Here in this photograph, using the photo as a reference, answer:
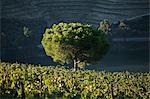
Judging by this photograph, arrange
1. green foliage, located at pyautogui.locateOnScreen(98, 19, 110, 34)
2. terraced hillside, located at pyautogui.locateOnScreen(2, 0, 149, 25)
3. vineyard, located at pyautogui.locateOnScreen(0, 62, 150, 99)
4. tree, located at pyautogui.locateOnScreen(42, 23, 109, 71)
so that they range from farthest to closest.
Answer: green foliage, located at pyautogui.locateOnScreen(98, 19, 110, 34) < terraced hillside, located at pyautogui.locateOnScreen(2, 0, 149, 25) < tree, located at pyautogui.locateOnScreen(42, 23, 109, 71) < vineyard, located at pyautogui.locateOnScreen(0, 62, 150, 99)

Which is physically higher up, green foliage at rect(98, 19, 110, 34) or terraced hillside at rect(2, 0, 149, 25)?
terraced hillside at rect(2, 0, 149, 25)

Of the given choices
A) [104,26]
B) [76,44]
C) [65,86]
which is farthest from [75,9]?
[65,86]

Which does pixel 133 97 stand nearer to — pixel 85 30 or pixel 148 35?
A: pixel 85 30


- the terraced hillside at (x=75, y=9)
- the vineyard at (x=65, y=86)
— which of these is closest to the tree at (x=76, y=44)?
the vineyard at (x=65, y=86)

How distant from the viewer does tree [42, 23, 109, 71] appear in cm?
6550

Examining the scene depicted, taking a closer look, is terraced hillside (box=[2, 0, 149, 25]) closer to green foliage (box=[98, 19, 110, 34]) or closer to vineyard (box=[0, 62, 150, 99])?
green foliage (box=[98, 19, 110, 34])

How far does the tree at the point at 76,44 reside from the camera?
215 ft

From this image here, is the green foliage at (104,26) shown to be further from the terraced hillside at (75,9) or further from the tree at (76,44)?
the tree at (76,44)

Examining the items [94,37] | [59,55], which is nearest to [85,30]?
[94,37]

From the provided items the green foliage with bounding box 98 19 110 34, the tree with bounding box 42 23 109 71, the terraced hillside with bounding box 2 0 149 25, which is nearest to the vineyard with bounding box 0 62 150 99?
the tree with bounding box 42 23 109 71

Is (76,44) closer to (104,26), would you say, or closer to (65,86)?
(65,86)

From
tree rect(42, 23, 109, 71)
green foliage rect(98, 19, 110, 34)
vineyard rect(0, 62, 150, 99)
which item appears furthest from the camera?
green foliage rect(98, 19, 110, 34)

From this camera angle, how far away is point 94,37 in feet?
219

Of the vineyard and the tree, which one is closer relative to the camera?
the vineyard
